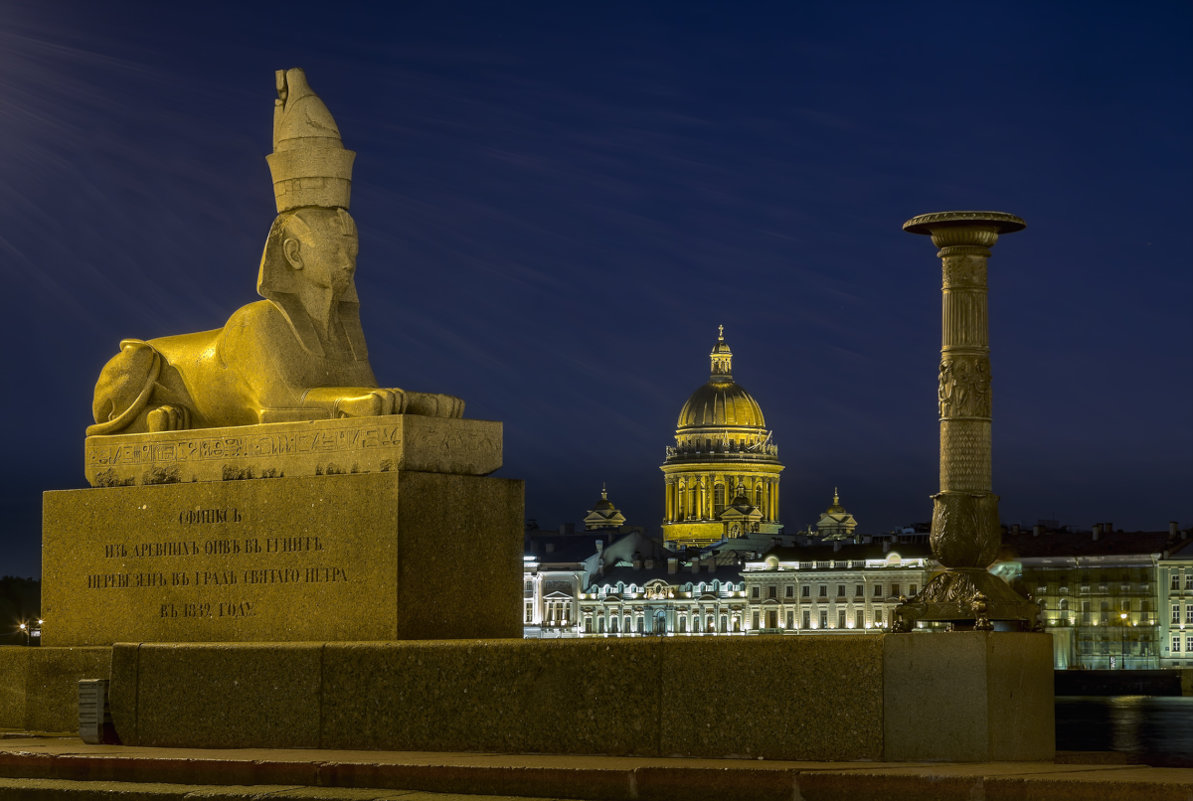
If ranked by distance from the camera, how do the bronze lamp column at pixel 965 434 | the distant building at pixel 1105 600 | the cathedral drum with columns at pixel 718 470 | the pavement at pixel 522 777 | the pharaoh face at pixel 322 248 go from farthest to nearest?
the cathedral drum with columns at pixel 718 470 → the distant building at pixel 1105 600 → the bronze lamp column at pixel 965 434 → the pharaoh face at pixel 322 248 → the pavement at pixel 522 777

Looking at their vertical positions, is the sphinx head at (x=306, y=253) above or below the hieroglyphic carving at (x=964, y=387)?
below

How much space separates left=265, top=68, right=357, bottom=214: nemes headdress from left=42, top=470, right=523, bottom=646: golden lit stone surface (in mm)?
1609

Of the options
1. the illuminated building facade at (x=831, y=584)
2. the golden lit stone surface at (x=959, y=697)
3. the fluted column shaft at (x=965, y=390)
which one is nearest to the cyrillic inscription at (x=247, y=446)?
the golden lit stone surface at (x=959, y=697)

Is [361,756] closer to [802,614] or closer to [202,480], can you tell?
[202,480]

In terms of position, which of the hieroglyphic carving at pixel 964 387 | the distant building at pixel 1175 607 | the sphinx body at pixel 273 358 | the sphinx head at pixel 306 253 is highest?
the hieroglyphic carving at pixel 964 387

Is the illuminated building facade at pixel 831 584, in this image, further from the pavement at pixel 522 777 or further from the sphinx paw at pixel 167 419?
the pavement at pixel 522 777

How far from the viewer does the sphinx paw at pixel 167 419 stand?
1137 centimetres

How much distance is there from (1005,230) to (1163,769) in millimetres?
10682

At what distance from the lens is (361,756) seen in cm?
895

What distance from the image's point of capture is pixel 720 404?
161 metres

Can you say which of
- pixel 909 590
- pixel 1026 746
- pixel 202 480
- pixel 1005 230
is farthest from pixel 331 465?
pixel 909 590

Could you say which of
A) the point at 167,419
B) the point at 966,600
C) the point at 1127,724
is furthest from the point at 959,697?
the point at 1127,724

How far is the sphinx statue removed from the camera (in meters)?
11.0

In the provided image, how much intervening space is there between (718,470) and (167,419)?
145m
